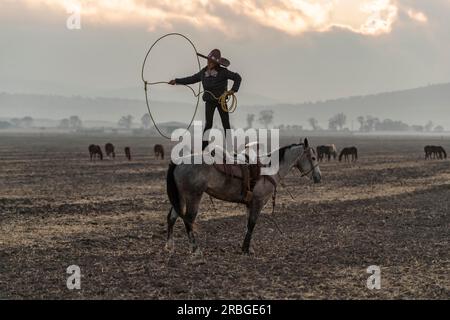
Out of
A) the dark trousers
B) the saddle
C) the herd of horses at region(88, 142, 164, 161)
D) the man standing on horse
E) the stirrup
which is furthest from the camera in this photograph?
the herd of horses at region(88, 142, 164, 161)

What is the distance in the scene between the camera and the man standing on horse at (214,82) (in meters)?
10.0

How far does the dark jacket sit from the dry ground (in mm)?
3238

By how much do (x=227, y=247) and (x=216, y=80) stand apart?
11.4 feet

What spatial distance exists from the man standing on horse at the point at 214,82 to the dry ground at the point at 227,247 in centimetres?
276

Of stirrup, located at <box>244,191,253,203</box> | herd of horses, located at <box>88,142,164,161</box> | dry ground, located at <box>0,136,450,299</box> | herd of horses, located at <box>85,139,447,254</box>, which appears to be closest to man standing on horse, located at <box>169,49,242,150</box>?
herd of horses, located at <box>85,139,447,254</box>

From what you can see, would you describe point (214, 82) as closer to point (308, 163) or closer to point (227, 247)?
point (308, 163)

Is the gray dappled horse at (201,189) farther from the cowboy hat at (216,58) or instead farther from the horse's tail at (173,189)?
the cowboy hat at (216,58)

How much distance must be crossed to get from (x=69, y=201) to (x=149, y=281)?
10609mm

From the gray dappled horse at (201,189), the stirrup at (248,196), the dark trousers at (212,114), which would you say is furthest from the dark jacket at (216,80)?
the stirrup at (248,196)

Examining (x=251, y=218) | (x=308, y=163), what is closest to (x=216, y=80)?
(x=308, y=163)

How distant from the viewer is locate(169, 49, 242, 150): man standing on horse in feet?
32.9

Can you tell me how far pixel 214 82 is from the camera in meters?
10.1

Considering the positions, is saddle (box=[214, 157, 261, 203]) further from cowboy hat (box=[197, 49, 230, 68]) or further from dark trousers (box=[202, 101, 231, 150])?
cowboy hat (box=[197, 49, 230, 68])
